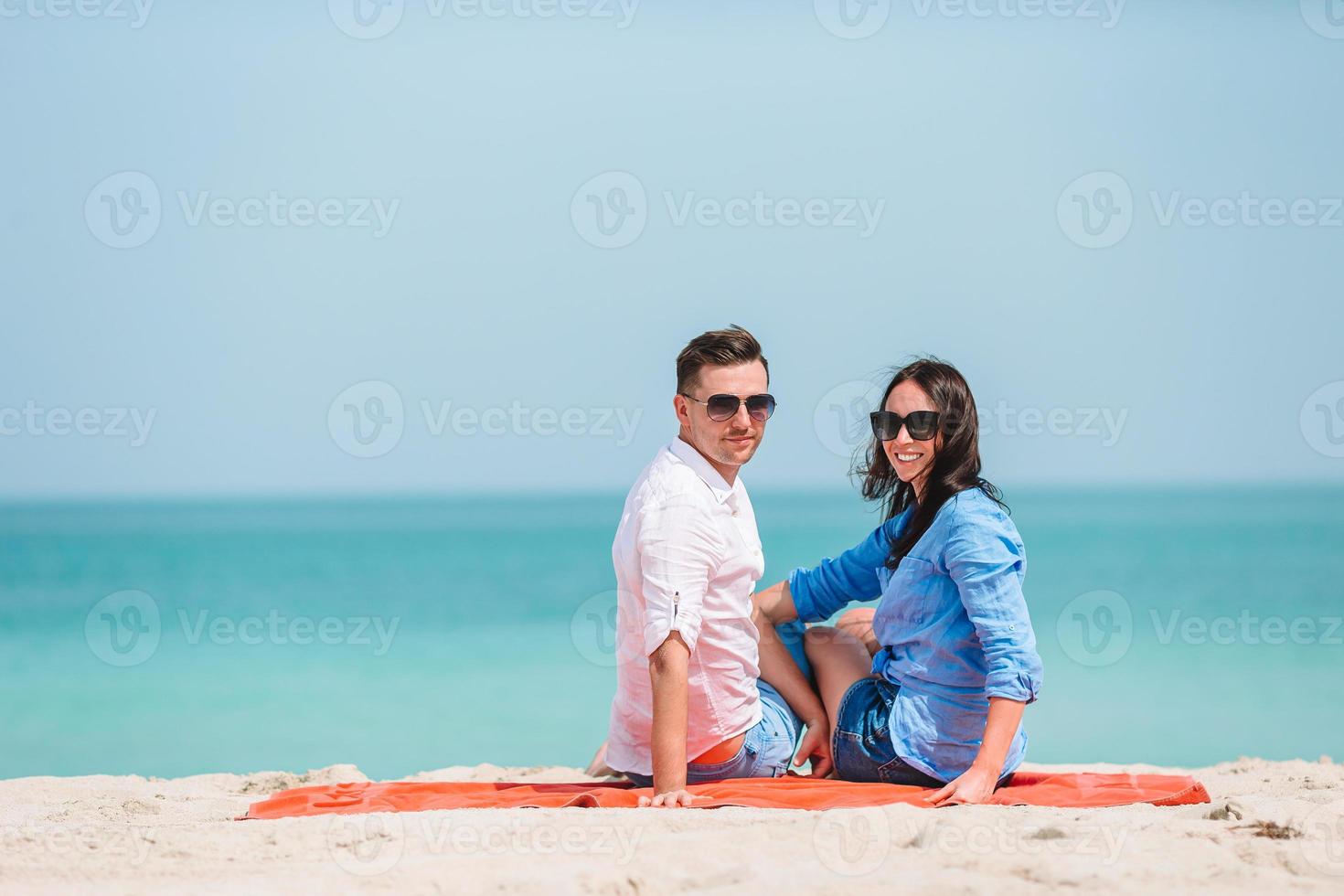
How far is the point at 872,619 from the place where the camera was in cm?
476

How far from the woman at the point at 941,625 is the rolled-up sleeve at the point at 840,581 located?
0.29 ft

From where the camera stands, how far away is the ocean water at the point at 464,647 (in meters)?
9.83

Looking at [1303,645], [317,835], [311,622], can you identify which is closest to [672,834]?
[317,835]

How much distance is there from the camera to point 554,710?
11.1m

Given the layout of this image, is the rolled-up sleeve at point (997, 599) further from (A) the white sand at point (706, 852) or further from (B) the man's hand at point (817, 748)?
(B) the man's hand at point (817, 748)

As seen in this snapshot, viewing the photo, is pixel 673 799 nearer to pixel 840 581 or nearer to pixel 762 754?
pixel 762 754

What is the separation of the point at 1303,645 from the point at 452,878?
13.3 metres

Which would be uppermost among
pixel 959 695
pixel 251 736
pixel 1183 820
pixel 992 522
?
pixel 992 522

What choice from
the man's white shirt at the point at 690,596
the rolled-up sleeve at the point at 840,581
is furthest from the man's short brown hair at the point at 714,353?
the rolled-up sleeve at the point at 840,581

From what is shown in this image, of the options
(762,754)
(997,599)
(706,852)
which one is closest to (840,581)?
(762,754)

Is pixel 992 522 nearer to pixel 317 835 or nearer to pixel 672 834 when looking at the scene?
pixel 672 834

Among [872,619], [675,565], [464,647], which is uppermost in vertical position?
[675,565]

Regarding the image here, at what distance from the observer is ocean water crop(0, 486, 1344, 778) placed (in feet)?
32.2

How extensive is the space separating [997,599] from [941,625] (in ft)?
0.83
